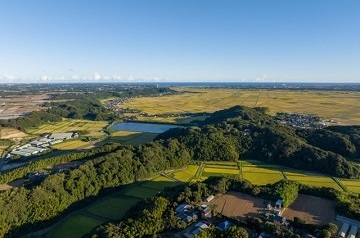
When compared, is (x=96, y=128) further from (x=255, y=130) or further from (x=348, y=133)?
(x=348, y=133)

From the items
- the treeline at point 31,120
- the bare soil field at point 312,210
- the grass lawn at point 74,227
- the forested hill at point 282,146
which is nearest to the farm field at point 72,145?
the forested hill at point 282,146

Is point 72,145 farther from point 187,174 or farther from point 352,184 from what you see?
point 352,184

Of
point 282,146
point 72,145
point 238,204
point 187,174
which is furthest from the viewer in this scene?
point 72,145

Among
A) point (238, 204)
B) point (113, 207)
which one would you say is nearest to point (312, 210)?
point (238, 204)

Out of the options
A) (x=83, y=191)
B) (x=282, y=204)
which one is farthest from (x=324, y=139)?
(x=83, y=191)

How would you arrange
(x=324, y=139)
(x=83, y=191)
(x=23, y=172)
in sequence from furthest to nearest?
(x=324, y=139) < (x=23, y=172) < (x=83, y=191)

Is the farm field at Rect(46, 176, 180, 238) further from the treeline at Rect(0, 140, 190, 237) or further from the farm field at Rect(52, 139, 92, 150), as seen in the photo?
the farm field at Rect(52, 139, 92, 150)

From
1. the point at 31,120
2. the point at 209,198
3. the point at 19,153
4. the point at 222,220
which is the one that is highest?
the point at 209,198
